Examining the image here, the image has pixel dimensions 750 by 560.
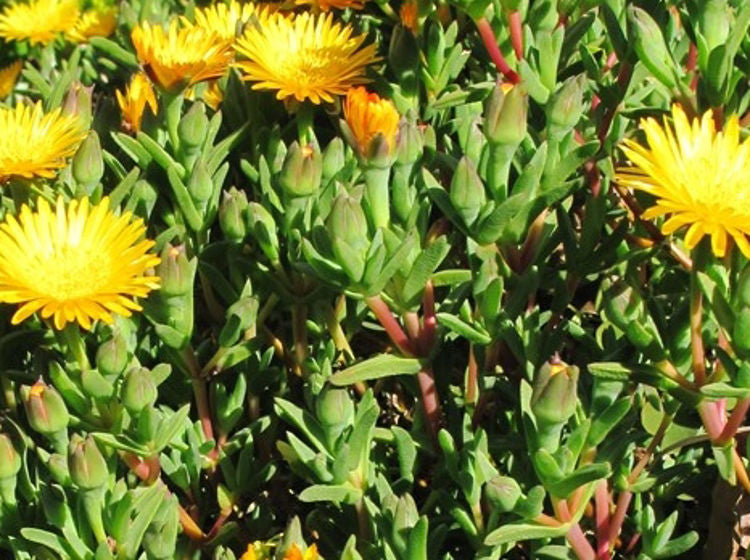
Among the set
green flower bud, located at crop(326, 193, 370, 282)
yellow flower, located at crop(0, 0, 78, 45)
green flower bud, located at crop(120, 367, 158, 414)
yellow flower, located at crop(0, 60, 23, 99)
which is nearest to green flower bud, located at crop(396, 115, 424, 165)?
green flower bud, located at crop(326, 193, 370, 282)

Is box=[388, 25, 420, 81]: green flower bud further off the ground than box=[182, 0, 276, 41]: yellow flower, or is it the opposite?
box=[182, 0, 276, 41]: yellow flower

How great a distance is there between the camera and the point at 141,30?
1.68 m

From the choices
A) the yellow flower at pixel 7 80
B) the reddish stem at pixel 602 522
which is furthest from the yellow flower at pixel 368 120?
the yellow flower at pixel 7 80

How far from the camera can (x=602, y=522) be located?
124 centimetres

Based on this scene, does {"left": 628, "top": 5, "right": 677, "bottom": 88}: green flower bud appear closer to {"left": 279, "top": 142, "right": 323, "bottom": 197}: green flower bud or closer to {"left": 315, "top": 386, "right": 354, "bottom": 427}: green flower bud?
{"left": 279, "top": 142, "right": 323, "bottom": 197}: green flower bud

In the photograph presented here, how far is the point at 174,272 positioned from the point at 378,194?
0.77 feet

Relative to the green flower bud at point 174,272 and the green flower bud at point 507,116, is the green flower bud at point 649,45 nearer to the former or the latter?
the green flower bud at point 507,116

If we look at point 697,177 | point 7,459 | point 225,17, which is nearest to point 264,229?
point 7,459

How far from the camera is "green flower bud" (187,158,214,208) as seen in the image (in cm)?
140

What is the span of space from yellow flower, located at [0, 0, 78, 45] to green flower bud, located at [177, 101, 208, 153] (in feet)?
3.03

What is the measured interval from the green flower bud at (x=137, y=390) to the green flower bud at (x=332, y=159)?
33 centimetres

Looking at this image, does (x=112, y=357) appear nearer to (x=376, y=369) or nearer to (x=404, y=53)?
(x=376, y=369)

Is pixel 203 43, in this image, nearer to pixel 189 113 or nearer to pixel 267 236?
pixel 189 113

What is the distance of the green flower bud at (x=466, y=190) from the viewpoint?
3.82 feet
